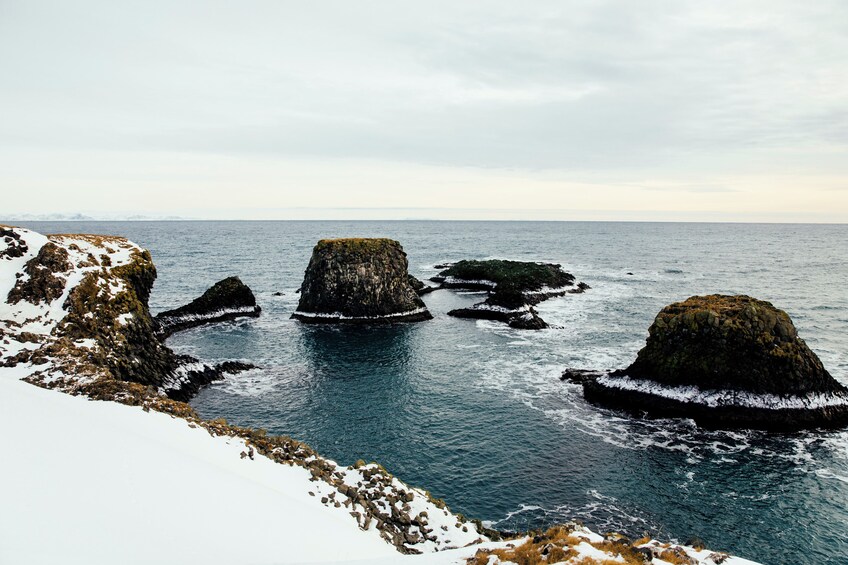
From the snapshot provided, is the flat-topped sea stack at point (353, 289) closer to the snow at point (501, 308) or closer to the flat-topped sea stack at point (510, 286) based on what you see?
the snow at point (501, 308)

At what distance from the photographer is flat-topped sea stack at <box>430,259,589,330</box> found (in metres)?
62.2

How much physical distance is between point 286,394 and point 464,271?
61.4 metres

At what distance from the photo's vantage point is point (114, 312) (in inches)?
1331

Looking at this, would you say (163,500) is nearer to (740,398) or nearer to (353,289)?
(740,398)

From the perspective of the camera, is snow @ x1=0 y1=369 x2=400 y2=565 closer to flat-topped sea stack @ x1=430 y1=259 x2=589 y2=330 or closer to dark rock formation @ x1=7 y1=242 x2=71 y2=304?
dark rock formation @ x1=7 y1=242 x2=71 y2=304

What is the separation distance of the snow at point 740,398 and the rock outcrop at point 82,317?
111 feet

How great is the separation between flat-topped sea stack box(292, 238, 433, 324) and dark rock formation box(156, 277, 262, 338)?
7.21 meters

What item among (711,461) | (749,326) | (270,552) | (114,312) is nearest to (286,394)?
(114,312)

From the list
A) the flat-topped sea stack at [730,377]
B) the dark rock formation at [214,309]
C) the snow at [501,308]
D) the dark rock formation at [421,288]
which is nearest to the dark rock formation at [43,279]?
the dark rock formation at [214,309]

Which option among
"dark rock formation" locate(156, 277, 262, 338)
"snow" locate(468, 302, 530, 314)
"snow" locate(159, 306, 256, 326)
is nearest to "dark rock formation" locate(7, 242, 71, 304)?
"dark rock formation" locate(156, 277, 262, 338)

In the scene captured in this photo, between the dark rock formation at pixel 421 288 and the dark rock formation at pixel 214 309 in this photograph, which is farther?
the dark rock formation at pixel 421 288

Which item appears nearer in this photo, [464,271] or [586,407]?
[586,407]

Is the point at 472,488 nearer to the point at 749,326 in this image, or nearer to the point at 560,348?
the point at 749,326

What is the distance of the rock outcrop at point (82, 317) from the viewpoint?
25203mm
